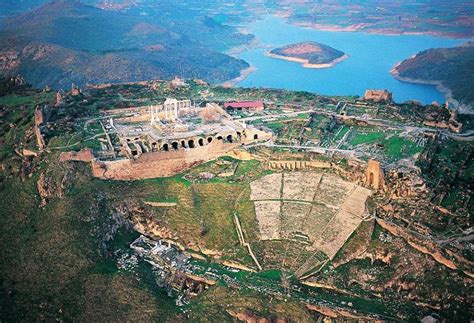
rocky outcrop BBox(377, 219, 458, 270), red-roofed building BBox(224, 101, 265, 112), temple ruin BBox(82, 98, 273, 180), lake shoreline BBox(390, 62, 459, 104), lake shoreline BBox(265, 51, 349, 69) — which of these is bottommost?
lake shoreline BBox(265, 51, 349, 69)

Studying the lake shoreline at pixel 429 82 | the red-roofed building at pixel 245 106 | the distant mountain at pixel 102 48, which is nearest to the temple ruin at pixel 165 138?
the red-roofed building at pixel 245 106

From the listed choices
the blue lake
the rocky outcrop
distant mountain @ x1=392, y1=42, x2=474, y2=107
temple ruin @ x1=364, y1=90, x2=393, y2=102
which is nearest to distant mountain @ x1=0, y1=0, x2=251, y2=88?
the blue lake

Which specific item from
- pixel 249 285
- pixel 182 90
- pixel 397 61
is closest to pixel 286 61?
pixel 397 61

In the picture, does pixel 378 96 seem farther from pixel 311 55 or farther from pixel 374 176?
pixel 311 55

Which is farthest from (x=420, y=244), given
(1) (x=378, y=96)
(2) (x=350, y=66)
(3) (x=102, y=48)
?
(3) (x=102, y=48)

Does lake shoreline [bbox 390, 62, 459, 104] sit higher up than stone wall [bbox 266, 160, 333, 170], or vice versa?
stone wall [bbox 266, 160, 333, 170]

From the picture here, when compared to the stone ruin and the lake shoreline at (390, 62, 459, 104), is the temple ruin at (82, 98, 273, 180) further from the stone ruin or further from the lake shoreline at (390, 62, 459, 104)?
the lake shoreline at (390, 62, 459, 104)

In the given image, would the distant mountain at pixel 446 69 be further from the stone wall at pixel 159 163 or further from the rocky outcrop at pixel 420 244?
the rocky outcrop at pixel 420 244
